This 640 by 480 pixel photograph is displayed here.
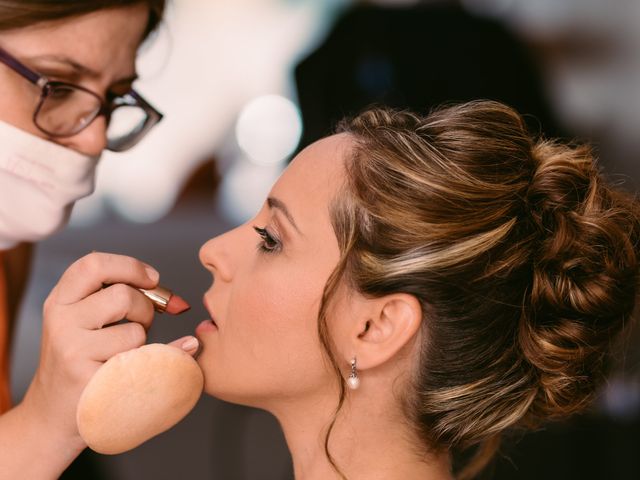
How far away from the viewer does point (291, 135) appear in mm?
3211

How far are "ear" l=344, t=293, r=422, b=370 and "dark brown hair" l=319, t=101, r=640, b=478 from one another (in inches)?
0.8

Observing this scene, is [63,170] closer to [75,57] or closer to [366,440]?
[75,57]

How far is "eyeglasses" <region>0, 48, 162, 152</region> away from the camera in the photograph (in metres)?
1.32

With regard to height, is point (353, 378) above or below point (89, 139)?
below

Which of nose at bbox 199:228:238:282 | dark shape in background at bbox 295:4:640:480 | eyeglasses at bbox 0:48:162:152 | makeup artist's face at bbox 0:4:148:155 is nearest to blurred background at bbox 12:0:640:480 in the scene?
dark shape in background at bbox 295:4:640:480

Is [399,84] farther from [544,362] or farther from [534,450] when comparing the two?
[544,362]

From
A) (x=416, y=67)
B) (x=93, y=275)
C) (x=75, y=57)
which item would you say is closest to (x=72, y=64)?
(x=75, y=57)

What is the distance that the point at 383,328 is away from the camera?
1210 mm

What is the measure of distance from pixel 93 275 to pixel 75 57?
1.24 ft

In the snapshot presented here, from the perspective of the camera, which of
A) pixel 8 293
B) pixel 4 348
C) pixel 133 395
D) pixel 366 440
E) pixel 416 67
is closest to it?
pixel 133 395

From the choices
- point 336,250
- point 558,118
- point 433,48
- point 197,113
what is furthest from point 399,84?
point 336,250

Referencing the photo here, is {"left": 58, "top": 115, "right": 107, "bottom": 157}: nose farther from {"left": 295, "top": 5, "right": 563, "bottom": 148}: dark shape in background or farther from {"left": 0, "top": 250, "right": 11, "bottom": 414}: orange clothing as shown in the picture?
{"left": 295, "top": 5, "right": 563, "bottom": 148}: dark shape in background

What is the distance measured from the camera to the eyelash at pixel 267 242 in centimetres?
126

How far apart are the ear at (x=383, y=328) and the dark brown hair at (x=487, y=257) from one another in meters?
0.02
